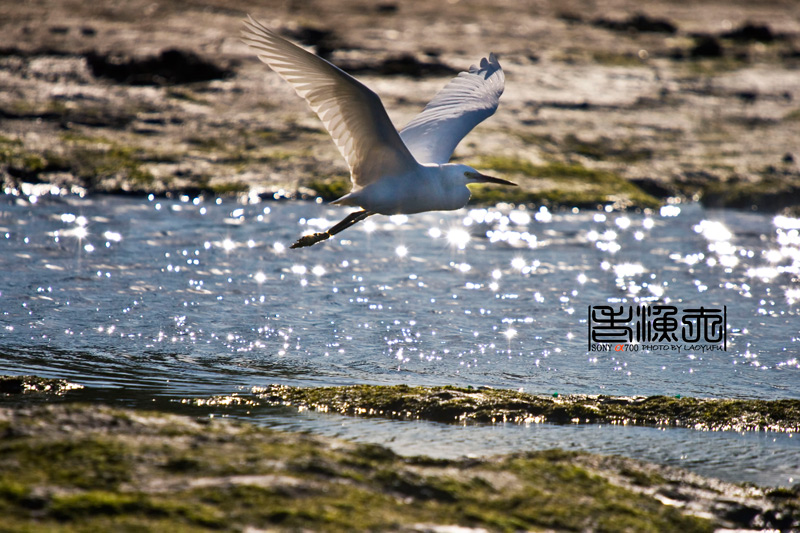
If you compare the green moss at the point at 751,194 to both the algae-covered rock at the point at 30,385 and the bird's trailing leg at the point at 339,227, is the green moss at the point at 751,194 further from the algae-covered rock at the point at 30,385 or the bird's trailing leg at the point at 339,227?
the algae-covered rock at the point at 30,385

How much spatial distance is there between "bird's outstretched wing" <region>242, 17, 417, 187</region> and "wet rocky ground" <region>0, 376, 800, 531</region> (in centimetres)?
206

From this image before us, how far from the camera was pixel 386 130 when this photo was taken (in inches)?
196

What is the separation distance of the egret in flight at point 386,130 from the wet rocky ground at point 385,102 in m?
3.58

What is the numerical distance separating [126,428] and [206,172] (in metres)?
7.22

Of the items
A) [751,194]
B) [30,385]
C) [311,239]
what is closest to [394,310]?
[311,239]

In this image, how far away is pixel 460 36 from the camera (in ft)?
54.7

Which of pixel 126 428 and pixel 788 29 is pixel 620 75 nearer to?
pixel 788 29

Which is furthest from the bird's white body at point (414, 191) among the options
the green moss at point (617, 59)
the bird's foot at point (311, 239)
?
the green moss at point (617, 59)

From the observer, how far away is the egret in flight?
15.2 ft

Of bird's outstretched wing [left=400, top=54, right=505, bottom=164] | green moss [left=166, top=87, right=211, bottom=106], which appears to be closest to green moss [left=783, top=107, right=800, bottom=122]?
bird's outstretched wing [left=400, top=54, right=505, bottom=164]

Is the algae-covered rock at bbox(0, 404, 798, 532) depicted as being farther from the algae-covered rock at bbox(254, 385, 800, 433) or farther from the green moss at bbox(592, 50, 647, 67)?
the green moss at bbox(592, 50, 647, 67)

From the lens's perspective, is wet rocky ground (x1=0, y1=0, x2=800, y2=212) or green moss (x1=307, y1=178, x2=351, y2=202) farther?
wet rocky ground (x1=0, y1=0, x2=800, y2=212)

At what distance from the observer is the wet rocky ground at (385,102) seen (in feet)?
33.5

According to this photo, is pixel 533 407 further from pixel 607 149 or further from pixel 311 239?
pixel 607 149
